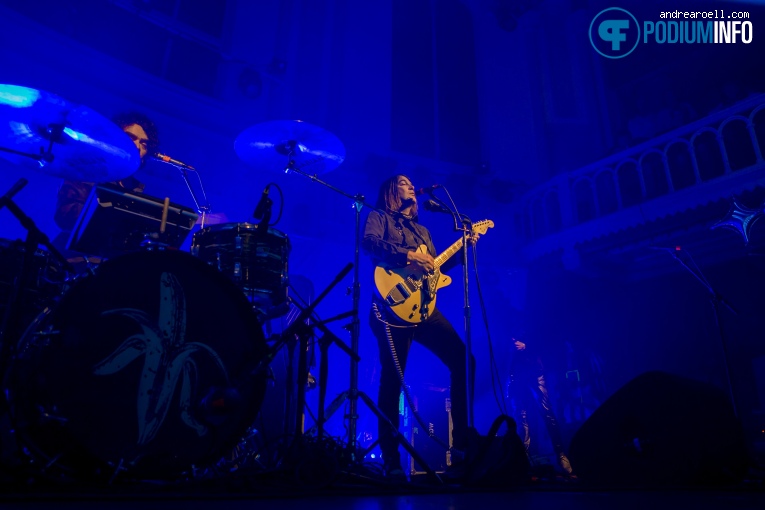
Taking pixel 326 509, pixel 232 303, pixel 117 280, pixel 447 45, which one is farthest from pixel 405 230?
pixel 447 45

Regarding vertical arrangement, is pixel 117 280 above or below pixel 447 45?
below

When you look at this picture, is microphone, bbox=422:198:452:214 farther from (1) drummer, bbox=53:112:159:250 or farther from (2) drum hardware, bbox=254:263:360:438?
(1) drummer, bbox=53:112:159:250

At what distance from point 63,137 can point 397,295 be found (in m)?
2.41

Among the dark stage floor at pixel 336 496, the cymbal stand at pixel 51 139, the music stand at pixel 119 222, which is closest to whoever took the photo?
the dark stage floor at pixel 336 496

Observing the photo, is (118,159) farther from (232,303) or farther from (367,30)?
(367,30)

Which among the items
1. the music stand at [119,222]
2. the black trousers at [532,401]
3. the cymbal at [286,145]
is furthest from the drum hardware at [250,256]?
the black trousers at [532,401]

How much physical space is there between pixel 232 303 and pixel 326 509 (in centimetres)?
117

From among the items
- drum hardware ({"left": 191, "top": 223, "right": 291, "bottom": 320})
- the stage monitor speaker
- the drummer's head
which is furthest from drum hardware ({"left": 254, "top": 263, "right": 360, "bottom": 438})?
the drummer's head

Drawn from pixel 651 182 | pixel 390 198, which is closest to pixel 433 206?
pixel 390 198

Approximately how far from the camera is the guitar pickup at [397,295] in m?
3.80

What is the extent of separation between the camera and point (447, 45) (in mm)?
11133

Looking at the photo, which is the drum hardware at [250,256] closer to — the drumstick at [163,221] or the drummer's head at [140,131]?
the drumstick at [163,221]

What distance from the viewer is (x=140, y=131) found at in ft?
14.2

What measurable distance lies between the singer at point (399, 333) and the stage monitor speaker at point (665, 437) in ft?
3.04
